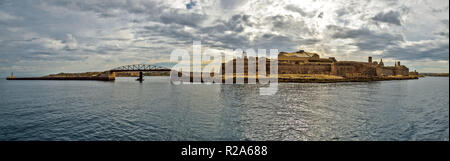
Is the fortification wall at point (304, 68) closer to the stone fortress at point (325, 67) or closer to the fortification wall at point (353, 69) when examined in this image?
the stone fortress at point (325, 67)

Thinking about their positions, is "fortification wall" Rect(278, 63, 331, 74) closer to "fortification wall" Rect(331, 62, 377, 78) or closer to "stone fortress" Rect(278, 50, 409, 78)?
"stone fortress" Rect(278, 50, 409, 78)

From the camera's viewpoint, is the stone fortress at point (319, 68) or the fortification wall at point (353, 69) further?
the fortification wall at point (353, 69)

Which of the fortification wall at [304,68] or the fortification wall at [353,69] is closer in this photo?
the fortification wall at [304,68]

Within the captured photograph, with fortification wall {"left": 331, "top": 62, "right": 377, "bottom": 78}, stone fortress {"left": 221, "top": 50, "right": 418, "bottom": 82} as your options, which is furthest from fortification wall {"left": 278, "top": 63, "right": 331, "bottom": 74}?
fortification wall {"left": 331, "top": 62, "right": 377, "bottom": 78}

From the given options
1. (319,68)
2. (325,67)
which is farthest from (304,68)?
(325,67)

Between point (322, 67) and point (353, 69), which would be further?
point (353, 69)

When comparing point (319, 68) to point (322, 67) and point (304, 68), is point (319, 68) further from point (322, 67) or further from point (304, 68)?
point (304, 68)

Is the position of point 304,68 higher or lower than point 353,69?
higher

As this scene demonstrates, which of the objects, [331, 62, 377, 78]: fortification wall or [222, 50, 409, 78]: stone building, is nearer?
[222, 50, 409, 78]: stone building

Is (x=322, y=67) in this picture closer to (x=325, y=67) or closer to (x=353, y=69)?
(x=325, y=67)

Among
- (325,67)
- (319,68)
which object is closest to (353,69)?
(325,67)

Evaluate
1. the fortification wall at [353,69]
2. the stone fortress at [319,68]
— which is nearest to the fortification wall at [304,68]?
the stone fortress at [319,68]
